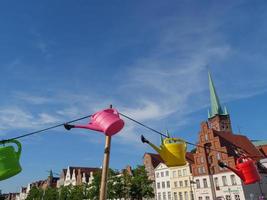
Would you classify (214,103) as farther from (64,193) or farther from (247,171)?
(247,171)

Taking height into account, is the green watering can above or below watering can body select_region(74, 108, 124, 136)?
below

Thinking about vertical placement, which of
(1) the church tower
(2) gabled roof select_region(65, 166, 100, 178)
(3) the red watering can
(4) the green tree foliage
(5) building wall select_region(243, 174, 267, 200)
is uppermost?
(1) the church tower

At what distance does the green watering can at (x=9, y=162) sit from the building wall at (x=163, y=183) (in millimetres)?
61325

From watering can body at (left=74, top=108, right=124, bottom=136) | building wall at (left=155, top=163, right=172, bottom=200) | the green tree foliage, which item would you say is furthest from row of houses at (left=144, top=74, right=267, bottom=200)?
watering can body at (left=74, top=108, right=124, bottom=136)

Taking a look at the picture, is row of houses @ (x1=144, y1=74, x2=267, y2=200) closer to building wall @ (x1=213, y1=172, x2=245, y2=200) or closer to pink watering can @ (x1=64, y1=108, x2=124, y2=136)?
building wall @ (x1=213, y1=172, x2=245, y2=200)

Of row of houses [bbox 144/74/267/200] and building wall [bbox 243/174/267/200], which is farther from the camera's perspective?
row of houses [bbox 144/74/267/200]

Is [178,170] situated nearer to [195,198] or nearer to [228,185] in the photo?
[195,198]

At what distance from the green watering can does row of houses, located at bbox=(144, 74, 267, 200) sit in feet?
154

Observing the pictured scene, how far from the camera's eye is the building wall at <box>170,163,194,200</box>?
59844 mm

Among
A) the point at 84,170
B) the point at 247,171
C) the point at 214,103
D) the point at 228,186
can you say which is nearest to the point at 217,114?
the point at 214,103

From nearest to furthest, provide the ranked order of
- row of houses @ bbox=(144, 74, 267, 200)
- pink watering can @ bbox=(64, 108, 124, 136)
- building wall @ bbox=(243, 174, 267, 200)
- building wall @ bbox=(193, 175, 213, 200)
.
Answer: pink watering can @ bbox=(64, 108, 124, 136) → building wall @ bbox=(243, 174, 267, 200) → row of houses @ bbox=(144, 74, 267, 200) → building wall @ bbox=(193, 175, 213, 200)

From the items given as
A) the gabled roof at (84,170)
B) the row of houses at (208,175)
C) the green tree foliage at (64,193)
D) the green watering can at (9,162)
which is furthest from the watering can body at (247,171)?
the gabled roof at (84,170)

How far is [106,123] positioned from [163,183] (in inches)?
2480

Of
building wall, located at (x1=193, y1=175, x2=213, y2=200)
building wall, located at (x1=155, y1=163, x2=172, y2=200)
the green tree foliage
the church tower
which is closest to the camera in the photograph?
building wall, located at (x1=193, y1=175, x2=213, y2=200)
